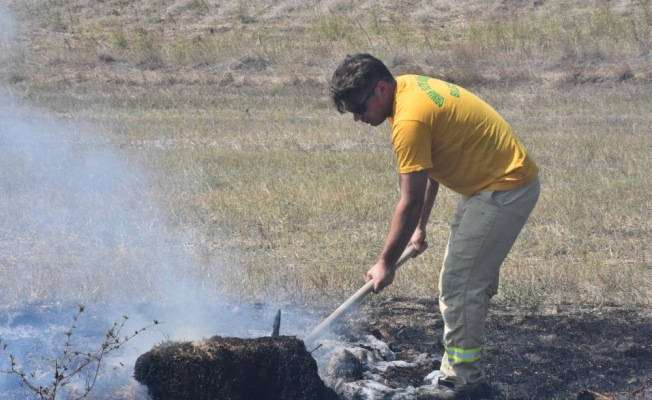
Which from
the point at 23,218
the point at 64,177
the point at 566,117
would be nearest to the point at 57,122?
the point at 64,177

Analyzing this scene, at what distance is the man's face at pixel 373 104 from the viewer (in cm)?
346

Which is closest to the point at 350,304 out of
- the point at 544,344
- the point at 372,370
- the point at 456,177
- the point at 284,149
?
the point at 372,370

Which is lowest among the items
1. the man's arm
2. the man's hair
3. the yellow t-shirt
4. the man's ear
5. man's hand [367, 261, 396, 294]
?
man's hand [367, 261, 396, 294]

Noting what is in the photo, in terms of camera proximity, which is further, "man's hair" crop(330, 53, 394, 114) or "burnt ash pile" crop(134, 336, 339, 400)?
"burnt ash pile" crop(134, 336, 339, 400)

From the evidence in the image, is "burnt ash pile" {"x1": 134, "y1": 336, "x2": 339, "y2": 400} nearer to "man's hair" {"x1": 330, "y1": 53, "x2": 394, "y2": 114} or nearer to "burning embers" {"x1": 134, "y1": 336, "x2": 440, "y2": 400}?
"burning embers" {"x1": 134, "y1": 336, "x2": 440, "y2": 400}

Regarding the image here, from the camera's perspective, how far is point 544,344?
184 inches

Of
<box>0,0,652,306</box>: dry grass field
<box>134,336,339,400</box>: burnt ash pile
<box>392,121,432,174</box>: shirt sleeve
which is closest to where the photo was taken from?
<box>392,121,432,174</box>: shirt sleeve

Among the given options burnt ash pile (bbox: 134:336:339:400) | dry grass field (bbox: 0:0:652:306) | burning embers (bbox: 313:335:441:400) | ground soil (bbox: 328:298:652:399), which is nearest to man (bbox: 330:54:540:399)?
burning embers (bbox: 313:335:441:400)

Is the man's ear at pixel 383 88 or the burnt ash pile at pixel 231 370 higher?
the man's ear at pixel 383 88

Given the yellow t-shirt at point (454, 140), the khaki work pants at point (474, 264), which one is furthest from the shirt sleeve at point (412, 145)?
the khaki work pants at point (474, 264)

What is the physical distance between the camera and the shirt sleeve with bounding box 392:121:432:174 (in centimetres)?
335

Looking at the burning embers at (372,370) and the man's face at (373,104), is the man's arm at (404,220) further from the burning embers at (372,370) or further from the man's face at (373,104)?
the burning embers at (372,370)

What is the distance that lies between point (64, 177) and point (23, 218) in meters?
1.37

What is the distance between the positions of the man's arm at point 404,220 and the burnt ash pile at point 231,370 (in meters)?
0.59
